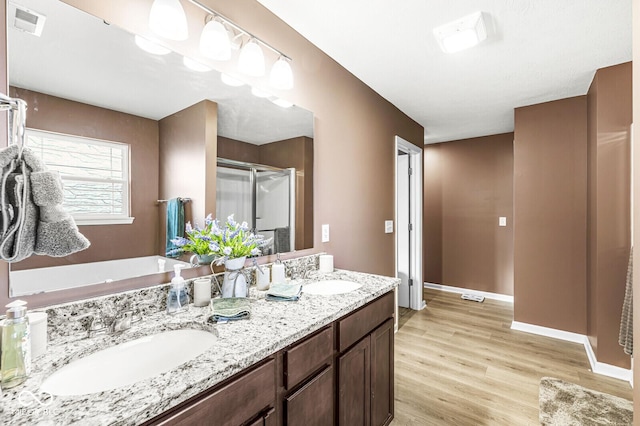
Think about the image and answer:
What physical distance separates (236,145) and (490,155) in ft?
13.0

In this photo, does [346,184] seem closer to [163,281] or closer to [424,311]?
[163,281]

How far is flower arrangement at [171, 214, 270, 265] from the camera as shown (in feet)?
4.24

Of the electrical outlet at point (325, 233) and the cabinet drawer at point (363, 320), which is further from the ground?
the electrical outlet at point (325, 233)

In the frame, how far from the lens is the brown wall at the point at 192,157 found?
4.17 feet

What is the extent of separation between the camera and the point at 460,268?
4.48 m

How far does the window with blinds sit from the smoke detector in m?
0.32

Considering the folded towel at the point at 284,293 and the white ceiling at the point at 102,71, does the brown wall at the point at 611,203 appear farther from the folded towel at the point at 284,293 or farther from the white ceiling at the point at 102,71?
the white ceiling at the point at 102,71

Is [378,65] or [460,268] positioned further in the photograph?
[460,268]

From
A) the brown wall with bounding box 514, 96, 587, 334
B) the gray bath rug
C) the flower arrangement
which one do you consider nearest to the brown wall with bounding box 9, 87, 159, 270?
the flower arrangement

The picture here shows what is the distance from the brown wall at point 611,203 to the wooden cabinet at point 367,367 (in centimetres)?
191

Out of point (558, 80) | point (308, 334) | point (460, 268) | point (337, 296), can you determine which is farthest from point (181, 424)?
point (460, 268)

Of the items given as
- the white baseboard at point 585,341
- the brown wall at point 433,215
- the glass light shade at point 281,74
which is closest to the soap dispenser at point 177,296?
the glass light shade at point 281,74

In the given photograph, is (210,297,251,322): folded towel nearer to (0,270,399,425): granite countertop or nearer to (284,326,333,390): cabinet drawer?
(0,270,399,425): granite countertop

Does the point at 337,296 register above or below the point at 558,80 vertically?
below
